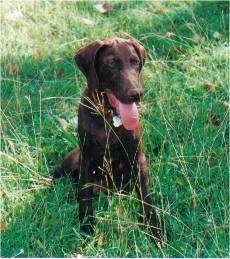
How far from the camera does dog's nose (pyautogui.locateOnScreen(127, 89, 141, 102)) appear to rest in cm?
405

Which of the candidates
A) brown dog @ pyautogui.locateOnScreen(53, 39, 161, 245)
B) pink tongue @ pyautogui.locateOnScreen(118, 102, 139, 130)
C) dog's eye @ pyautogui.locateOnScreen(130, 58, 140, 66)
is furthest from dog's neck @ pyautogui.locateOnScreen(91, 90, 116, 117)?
dog's eye @ pyautogui.locateOnScreen(130, 58, 140, 66)

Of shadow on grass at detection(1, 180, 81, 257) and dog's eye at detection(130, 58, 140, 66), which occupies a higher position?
dog's eye at detection(130, 58, 140, 66)

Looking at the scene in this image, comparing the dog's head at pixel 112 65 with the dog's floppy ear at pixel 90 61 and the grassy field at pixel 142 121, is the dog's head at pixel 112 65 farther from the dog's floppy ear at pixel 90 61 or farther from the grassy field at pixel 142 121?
the grassy field at pixel 142 121

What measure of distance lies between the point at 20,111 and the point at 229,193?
1.90 metres

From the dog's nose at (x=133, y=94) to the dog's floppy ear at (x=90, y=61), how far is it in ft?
1.00

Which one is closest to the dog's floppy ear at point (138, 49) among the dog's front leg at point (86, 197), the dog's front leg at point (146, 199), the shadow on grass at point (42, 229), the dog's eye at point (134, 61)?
the dog's eye at point (134, 61)

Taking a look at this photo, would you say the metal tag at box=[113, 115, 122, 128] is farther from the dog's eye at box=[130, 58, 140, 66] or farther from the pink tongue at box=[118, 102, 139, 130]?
the dog's eye at box=[130, 58, 140, 66]

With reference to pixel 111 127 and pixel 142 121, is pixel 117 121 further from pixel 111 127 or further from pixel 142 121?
pixel 142 121

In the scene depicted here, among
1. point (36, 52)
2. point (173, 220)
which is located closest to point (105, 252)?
point (173, 220)

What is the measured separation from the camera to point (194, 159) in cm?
484

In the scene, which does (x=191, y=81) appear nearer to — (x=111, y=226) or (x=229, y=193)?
(x=229, y=193)

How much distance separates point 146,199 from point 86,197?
39cm

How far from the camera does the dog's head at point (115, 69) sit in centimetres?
413

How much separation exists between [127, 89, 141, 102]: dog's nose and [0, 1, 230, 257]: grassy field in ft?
1.51
